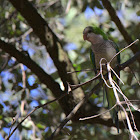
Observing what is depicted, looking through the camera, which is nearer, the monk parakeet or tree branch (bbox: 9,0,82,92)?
the monk parakeet

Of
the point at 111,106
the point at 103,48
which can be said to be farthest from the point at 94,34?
the point at 111,106

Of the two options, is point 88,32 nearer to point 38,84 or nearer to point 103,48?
point 103,48

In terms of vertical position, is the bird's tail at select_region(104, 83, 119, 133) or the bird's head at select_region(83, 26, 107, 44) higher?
the bird's head at select_region(83, 26, 107, 44)

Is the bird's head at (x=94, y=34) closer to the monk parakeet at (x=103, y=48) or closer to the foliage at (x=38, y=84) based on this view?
the monk parakeet at (x=103, y=48)

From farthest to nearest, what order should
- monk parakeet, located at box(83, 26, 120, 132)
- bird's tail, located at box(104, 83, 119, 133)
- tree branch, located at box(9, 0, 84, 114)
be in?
tree branch, located at box(9, 0, 84, 114) < monk parakeet, located at box(83, 26, 120, 132) < bird's tail, located at box(104, 83, 119, 133)

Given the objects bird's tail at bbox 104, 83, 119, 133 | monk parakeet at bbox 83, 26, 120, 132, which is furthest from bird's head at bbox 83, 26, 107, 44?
bird's tail at bbox 104, 83, 119, 133

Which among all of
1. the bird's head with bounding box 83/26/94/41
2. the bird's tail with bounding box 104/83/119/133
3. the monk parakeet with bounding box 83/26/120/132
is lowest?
the bird's tail with bounding box 104/83/119/133

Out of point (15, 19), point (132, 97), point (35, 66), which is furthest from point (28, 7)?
point (132, 97)

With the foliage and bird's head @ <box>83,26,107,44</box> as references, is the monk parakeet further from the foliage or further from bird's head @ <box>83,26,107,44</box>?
the foliage

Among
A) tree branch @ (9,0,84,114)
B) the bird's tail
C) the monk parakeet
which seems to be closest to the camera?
the bird's tail

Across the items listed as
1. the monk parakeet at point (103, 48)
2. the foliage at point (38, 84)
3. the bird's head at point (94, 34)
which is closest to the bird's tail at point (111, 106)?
the monk parakeet at point (103, 48)

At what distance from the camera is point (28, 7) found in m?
2.58

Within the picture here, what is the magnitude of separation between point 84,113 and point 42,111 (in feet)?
2.72

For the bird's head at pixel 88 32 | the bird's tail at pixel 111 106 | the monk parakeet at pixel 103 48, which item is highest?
the bird's head at pixel 88 32
